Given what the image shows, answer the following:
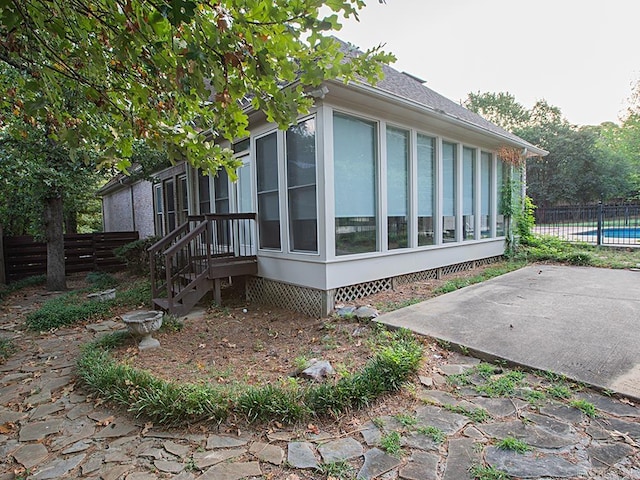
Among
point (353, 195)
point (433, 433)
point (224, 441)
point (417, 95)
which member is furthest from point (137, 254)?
point (433, 433)

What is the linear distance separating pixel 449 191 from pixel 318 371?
16.5 feet

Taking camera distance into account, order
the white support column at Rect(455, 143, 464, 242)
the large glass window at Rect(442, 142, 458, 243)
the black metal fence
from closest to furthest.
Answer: the large glass window at Rect(442, 142, 458, 243), the white support column at Rect(455, 143, 464, 242), the black metal fence

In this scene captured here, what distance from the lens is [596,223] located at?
10.2 m

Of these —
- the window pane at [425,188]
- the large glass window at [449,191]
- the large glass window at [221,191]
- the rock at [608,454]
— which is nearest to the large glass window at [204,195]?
the large glass window at [221,191]

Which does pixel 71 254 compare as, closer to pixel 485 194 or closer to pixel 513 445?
pixel 485 194

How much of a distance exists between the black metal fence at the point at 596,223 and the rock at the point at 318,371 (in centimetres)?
987

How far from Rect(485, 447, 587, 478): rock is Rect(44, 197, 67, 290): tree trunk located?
9.04 m

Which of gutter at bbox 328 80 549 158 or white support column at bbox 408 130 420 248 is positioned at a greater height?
gutter at bbox 328 80 549 158

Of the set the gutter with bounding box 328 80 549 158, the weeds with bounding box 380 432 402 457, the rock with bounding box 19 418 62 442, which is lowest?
the rock with bounding box 19 418 62 442

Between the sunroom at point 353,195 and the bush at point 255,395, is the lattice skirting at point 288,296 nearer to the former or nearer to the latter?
the sunroom at point 353,195

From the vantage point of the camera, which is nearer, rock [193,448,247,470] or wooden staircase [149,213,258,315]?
rock [193,448,247,470]

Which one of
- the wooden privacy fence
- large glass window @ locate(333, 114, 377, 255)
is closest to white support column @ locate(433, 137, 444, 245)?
large glass window @ locate(333, 114, 377, 255)

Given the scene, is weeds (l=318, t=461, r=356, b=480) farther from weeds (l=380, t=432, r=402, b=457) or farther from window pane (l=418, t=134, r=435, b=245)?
window pane (l=418, t=134, r=435, b=245)

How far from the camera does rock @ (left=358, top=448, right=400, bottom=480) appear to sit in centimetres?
179
